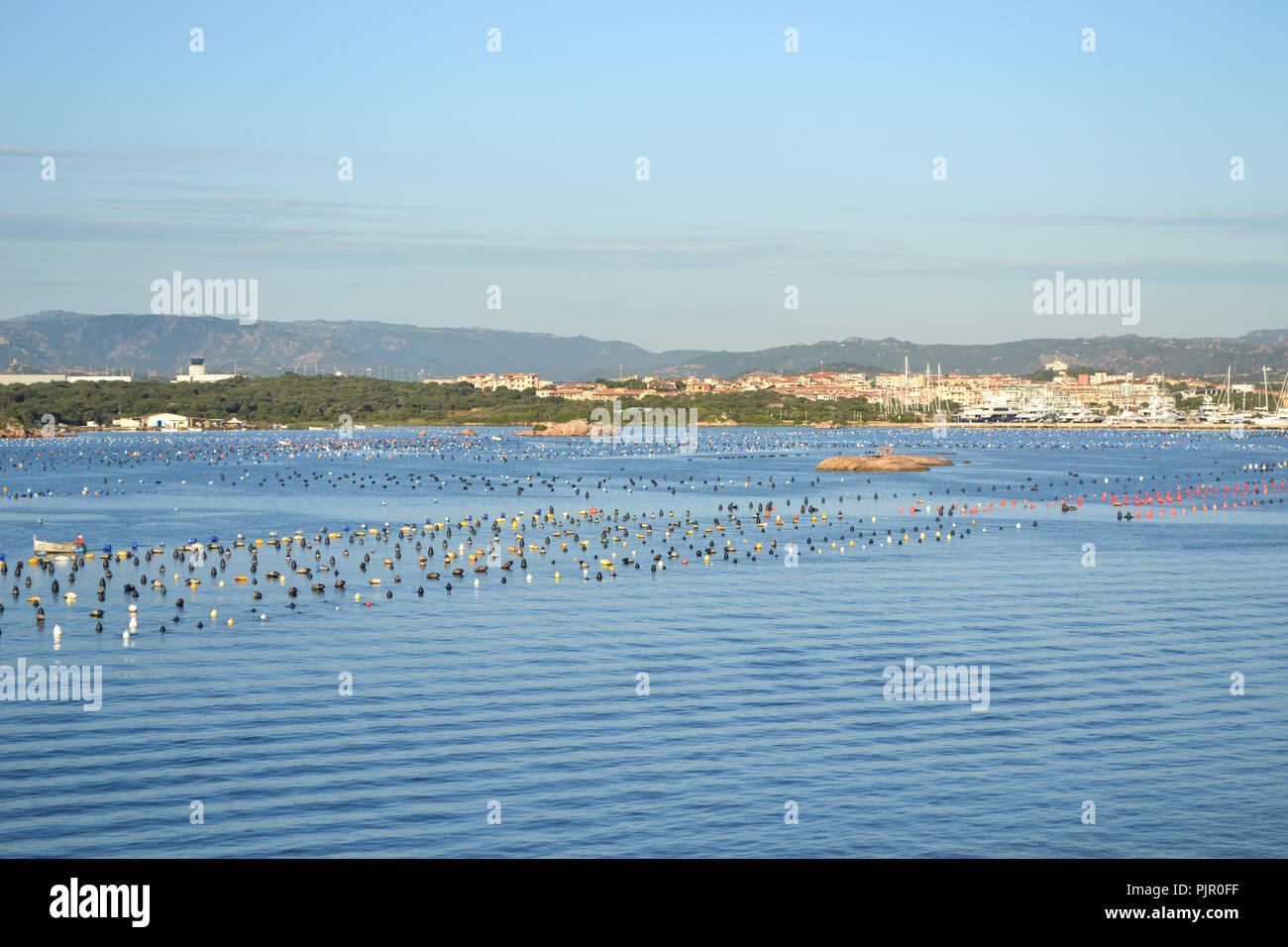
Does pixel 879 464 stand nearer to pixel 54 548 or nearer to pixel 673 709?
pixel 54 548

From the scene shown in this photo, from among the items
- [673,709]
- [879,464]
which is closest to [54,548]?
[673,709]

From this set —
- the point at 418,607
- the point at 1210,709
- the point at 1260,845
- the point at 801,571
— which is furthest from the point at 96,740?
the point at 801,571

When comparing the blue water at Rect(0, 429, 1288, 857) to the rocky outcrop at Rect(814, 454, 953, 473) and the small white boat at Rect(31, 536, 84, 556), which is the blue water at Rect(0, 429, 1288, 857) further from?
the rocky outcrop at Rect(814, 454, 953, 473)

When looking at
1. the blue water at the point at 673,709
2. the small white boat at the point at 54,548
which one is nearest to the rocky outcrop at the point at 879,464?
the blue water at the point at 673,709

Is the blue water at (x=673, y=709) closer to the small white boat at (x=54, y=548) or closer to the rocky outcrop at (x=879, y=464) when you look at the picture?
the small white boat at (x=54, y=548)

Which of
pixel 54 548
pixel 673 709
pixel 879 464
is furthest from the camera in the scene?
pixel 879 464

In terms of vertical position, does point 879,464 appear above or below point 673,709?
above

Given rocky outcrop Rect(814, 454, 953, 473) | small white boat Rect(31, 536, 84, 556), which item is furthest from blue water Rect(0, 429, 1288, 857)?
rocky outcrop Rect(814, 454, 953, 473)

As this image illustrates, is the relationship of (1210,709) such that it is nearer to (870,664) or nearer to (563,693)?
(870,664)
